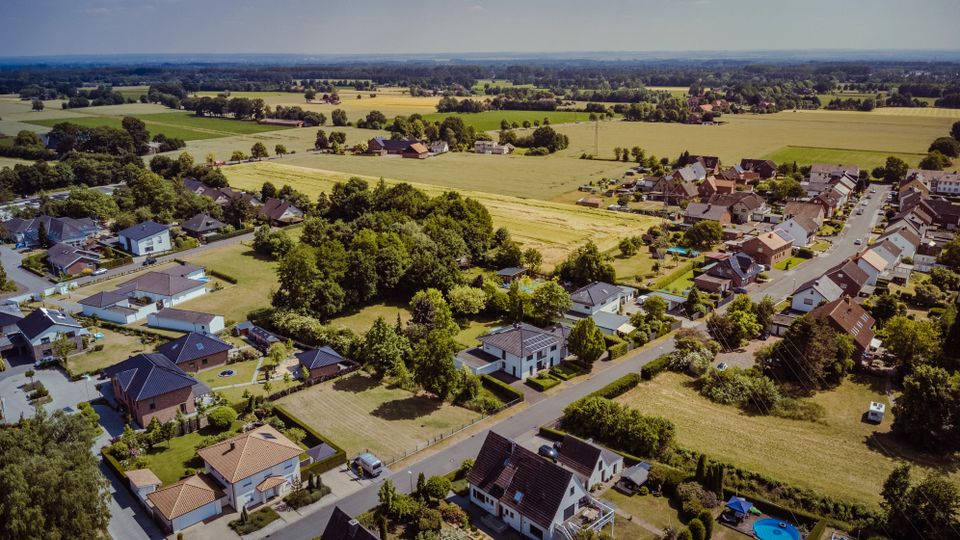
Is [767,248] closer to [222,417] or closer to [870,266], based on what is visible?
[870,266]

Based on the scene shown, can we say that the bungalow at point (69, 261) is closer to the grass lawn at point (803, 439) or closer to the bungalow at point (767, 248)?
the grass lawn at point (803, 439)

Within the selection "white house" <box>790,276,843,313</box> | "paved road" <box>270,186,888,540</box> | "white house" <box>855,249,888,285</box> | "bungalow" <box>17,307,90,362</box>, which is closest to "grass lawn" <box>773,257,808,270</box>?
"paved road" <box>270,186,888,540</box>

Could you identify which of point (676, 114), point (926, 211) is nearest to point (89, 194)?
point (926, 211)

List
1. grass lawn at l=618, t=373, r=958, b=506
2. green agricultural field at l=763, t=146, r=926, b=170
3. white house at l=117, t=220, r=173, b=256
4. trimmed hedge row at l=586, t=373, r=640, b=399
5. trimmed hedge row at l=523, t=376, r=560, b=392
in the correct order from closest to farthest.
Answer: grass lawn at l=618, t=373, r=958, b=506
trimmed hedge row at l=586, t=373, r=640, b=399
trimmed hedge row at l=523, t=376, r=560, b=392
white house at l=117, t=220, r=173, b=256
green agricultural field at l=763, t=146, r=926, b=170

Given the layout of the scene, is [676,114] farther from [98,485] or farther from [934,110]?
[98,485]

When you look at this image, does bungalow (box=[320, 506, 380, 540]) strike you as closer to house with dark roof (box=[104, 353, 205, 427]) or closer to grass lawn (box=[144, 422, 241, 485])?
grass lawn (box=[144, 422, 241, 485])

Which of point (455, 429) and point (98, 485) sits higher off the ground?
point (98, 485)

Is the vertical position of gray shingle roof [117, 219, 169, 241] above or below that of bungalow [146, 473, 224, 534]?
above
